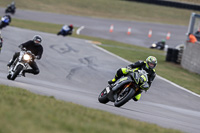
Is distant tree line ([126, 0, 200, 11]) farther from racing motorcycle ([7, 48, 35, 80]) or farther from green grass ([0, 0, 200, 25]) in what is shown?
racing motorcycle ([7, 48, 35, 80])

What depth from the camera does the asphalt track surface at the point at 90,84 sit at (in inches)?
376

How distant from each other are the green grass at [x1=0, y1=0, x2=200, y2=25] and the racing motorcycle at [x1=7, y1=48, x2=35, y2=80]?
37.3m

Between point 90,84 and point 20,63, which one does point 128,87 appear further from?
point 90,84

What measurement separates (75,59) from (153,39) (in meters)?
20.8

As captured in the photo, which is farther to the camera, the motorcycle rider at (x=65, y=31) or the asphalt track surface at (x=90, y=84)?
the motorcycle rider at (x=65, y=31)

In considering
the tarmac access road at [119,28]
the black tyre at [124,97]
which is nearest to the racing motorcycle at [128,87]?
the black tyre at [124,97]

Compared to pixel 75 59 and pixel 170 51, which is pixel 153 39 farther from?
pixel 75 59

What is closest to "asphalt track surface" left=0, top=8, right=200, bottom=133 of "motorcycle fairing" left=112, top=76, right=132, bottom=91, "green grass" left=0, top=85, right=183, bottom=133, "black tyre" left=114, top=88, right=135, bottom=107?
"black tyre" left=114, top=88, right=135, bottom=107

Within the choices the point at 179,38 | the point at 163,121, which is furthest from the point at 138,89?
the point at 179,38

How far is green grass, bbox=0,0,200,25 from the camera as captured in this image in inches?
2003

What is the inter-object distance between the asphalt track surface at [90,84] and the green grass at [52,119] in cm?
145

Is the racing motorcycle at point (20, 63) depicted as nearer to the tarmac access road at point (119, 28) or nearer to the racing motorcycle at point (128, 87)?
the racing motorcycle at point (128, 87)

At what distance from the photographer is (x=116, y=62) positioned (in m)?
19.9

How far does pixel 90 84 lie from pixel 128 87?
196 inches
